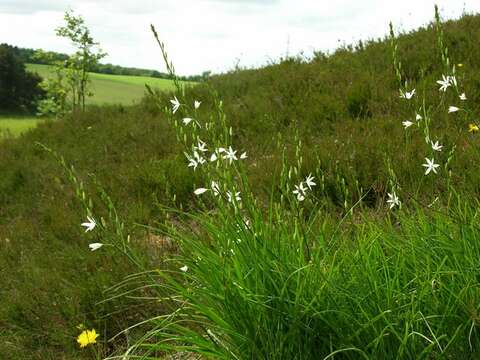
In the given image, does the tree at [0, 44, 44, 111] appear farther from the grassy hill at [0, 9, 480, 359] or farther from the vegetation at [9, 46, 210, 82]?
the grassy hill at [0, 9, 480, 359]

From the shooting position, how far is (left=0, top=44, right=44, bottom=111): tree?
48.9 m

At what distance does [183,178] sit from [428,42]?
4476 mm

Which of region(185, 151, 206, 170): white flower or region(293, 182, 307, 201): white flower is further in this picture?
region(293, 182, 307, 201): white flower

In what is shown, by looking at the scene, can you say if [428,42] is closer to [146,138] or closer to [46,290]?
[146,138]

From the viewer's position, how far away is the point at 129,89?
46844 millimetres

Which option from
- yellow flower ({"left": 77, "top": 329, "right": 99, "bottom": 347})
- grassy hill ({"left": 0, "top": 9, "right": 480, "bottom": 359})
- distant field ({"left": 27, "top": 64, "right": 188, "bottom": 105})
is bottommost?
yellow flower ({"left": 77, "top": 329, "right": 99, "bottom": 347})

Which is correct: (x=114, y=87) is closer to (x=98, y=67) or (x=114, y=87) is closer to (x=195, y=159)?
(x=98, y=67)

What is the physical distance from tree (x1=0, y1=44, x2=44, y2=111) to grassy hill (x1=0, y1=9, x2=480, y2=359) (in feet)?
138

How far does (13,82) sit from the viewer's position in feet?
164

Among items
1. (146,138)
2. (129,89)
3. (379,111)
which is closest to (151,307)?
(379,111)

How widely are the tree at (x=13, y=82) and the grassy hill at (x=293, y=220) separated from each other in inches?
1655

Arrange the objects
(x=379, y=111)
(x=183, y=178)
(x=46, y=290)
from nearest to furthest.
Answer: (x=46, y=290) → (x=183, y=178) → (x=379, y=111)

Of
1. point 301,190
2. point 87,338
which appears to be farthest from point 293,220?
point 87,338

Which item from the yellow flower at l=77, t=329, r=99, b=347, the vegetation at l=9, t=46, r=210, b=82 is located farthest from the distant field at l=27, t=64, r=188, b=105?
the yellow flower at l=77, t=329, r=99, b=347
